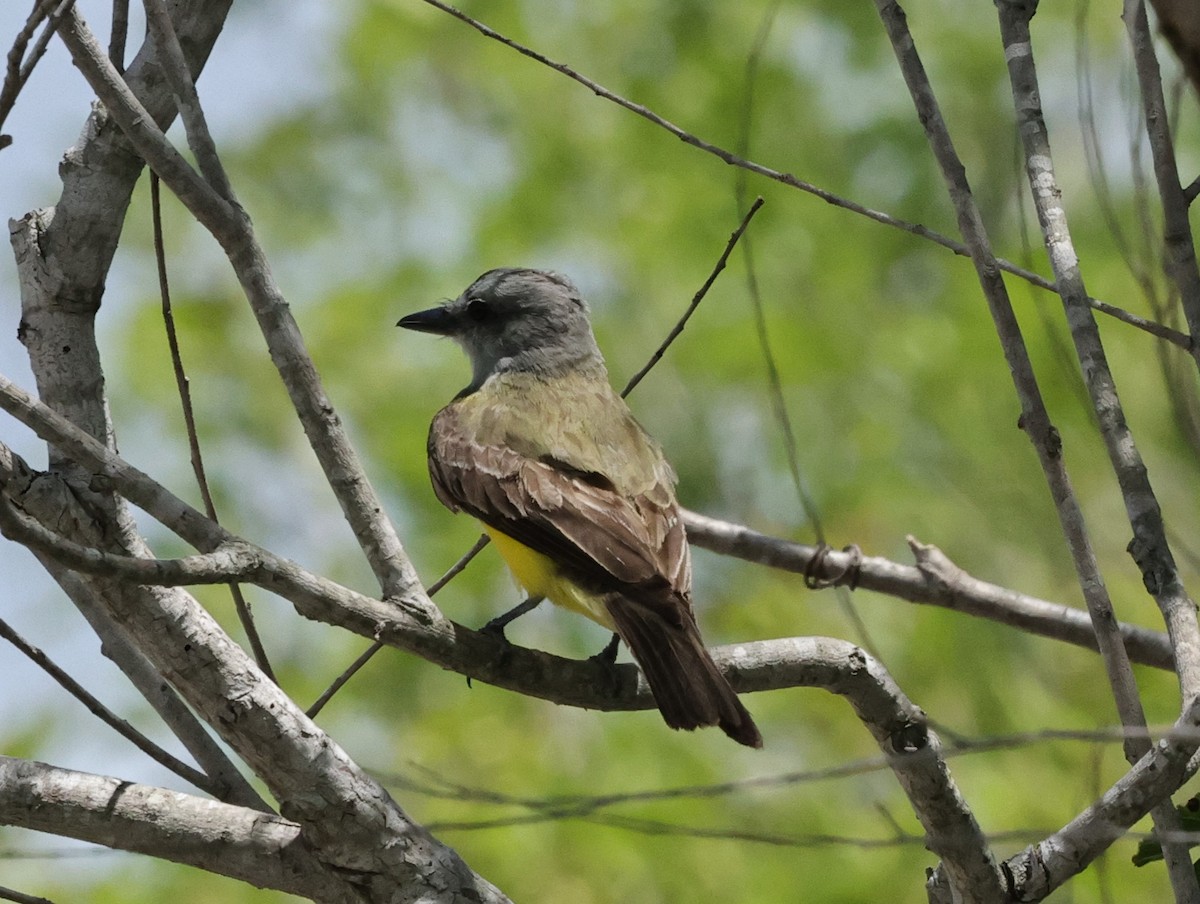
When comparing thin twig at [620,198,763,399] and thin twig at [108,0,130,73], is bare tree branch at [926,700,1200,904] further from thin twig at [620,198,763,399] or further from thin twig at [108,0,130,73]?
thin twig at [108,0,130,73]

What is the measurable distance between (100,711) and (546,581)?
5.73ft

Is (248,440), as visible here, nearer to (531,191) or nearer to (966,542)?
(531,191)

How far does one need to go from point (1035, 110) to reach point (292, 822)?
2.36 metres

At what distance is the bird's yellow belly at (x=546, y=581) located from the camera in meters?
4.49

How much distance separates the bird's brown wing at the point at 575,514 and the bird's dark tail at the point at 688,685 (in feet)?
0.56

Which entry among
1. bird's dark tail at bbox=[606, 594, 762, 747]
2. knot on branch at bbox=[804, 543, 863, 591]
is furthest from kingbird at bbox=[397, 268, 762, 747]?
knot on branch at bbox=[804, 543, 863, 591]

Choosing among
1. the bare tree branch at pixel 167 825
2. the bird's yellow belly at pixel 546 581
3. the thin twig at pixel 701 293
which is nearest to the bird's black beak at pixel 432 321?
the bird's yellow belly at pixel 546 581

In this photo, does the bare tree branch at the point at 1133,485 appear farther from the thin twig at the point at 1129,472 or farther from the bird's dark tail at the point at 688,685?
the bird's dark tail at the point at 688,685

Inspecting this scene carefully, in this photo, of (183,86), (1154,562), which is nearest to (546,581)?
(183,86)

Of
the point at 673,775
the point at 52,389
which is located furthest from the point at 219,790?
the point at 673,775

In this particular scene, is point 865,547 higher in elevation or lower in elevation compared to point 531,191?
lower

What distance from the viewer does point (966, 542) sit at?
7.27 meters

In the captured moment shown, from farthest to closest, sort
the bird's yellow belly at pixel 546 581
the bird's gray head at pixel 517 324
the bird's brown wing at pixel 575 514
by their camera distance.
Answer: the bird's gray head at pixel 517 324, the bird's yellow belly at pixel 546 581, the bird's brown wing at pixel 575 514

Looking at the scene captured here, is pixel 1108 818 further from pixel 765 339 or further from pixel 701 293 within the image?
pixel 765 339
